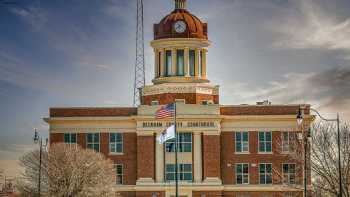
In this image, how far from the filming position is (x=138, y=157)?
287 feet

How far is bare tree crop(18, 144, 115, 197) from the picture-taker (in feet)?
256

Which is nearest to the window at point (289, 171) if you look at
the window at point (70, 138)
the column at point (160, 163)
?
the column at point (160, 163)

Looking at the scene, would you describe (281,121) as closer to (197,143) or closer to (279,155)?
(279,155)

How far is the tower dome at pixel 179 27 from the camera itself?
3634 inches

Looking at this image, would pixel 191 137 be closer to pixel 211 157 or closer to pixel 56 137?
pixel 211 157

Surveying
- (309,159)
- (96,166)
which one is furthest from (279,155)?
(96,166)

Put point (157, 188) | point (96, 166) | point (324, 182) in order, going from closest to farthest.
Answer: point (324, 182)
point (96, 166)
point (157, 188)

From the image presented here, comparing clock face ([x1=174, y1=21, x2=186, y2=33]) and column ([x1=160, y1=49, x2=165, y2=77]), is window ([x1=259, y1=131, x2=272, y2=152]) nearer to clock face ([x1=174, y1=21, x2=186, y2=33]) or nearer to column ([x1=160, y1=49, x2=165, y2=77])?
column ([x1=160, y1=49, x2=165, y2=77])

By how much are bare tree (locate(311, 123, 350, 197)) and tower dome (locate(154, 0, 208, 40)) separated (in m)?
20.7

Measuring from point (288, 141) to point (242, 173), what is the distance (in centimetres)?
573

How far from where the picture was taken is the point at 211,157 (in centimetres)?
8700

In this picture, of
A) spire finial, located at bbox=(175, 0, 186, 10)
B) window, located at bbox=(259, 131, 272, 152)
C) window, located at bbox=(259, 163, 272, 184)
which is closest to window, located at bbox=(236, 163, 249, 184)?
window, located at bbox=(259, 163, 272, 184)

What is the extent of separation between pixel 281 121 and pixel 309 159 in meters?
13.3

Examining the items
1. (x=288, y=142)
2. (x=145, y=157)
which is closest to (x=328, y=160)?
(x=288, y=142)
